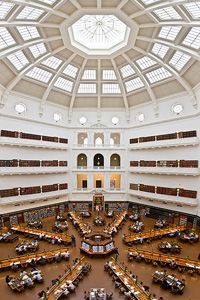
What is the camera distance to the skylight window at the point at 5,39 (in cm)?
1965

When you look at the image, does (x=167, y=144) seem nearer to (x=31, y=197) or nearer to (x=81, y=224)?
(x=81, y=224)

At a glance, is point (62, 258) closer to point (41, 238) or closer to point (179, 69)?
point (41, 238)

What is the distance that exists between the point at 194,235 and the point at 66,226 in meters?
13.1

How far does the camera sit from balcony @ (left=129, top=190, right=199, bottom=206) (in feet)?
81.8

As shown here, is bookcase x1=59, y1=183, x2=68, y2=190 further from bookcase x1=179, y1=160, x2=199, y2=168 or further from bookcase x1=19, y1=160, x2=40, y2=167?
bookcase x1=179, y1=160, x2=199, y2=168

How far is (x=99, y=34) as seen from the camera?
942 inches

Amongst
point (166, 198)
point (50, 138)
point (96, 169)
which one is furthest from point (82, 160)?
point (166, 198)

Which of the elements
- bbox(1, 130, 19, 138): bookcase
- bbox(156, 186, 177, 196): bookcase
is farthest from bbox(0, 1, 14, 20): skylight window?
bbox(156, 186, 177, 196): bookcase

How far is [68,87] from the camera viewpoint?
30.1 m

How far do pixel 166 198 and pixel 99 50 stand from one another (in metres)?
18.6

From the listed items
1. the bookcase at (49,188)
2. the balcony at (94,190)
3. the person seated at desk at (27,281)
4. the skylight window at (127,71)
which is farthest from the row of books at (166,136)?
the person seated at desk at (27,281)

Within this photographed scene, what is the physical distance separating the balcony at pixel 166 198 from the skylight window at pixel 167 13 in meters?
17.9

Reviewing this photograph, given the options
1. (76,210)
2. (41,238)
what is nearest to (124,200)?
(76,210)

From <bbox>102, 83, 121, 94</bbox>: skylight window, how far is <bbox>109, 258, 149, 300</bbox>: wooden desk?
2129cm
